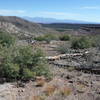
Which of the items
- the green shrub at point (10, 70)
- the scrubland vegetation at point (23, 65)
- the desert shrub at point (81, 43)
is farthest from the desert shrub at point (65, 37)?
the green shrub at point (10, 70)

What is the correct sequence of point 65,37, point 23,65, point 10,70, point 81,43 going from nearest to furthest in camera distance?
point 10,70 < point 23,65 < point 81,43 < point 65,37

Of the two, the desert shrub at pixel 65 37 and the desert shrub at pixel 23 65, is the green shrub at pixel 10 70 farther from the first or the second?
the desert shrub at pixel 65 37

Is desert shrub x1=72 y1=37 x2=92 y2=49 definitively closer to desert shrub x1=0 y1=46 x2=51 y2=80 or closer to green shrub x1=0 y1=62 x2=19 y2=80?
desert shrub x1=0 y1=46 x2=51 y2=80

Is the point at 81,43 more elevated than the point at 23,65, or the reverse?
the point at 23,65

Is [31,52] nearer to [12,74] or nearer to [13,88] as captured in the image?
[12,74]

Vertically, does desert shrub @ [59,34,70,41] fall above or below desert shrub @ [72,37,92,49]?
below

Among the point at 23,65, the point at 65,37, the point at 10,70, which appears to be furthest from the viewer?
the point at 65,37

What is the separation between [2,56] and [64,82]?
467 cm

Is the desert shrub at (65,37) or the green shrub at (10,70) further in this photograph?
the desert shrub at (65,37)

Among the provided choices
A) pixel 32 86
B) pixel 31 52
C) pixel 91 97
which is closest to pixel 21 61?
pixel 31 52

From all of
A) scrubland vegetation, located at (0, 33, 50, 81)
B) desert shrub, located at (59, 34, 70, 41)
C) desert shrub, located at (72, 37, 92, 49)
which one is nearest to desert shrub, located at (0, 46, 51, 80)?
scrubland vegetation, located at (0, 33, 50, 81)

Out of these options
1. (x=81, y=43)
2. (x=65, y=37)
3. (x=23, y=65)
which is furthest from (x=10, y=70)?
(x=65, y=37)

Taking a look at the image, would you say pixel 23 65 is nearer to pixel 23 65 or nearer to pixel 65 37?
pixel 23 65

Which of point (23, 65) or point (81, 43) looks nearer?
point (23, 65)
